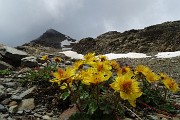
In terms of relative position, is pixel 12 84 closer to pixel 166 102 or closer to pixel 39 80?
pixel 39 80

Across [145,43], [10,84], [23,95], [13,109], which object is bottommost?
[13,109]

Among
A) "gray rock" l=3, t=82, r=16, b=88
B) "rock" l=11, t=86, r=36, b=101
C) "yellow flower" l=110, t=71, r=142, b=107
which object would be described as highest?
"yellow flower" l=110, t=71, r=142, b=107

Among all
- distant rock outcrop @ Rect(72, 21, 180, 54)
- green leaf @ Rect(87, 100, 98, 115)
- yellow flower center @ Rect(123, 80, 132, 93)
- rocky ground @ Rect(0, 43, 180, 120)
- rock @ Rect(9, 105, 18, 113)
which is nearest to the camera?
yellow flower center @ Rect(123, 80, 132, 93)

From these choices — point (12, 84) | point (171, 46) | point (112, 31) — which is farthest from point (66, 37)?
point (12, 84)

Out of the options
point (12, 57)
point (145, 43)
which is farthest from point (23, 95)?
point (145, 43)

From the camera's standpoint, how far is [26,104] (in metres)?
6.68

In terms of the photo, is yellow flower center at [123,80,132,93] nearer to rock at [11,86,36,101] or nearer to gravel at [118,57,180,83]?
rock at [11,86,36,101]

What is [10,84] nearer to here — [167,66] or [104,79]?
[104,79]

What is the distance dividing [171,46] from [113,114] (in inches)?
1342

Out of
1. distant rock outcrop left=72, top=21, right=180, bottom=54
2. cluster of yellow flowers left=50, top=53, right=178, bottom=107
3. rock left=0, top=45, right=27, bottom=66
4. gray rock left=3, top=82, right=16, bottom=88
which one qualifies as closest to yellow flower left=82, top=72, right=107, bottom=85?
cluster of yellow flowers left=50, top=53, right=178, bottom=107

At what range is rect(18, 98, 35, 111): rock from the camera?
6555 mm

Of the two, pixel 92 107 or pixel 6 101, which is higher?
pixel 92 107

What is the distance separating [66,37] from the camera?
88875 millimetres

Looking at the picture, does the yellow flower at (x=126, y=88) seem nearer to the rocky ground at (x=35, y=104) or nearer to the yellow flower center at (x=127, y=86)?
the yellow flower center at (x=127, y=86)
